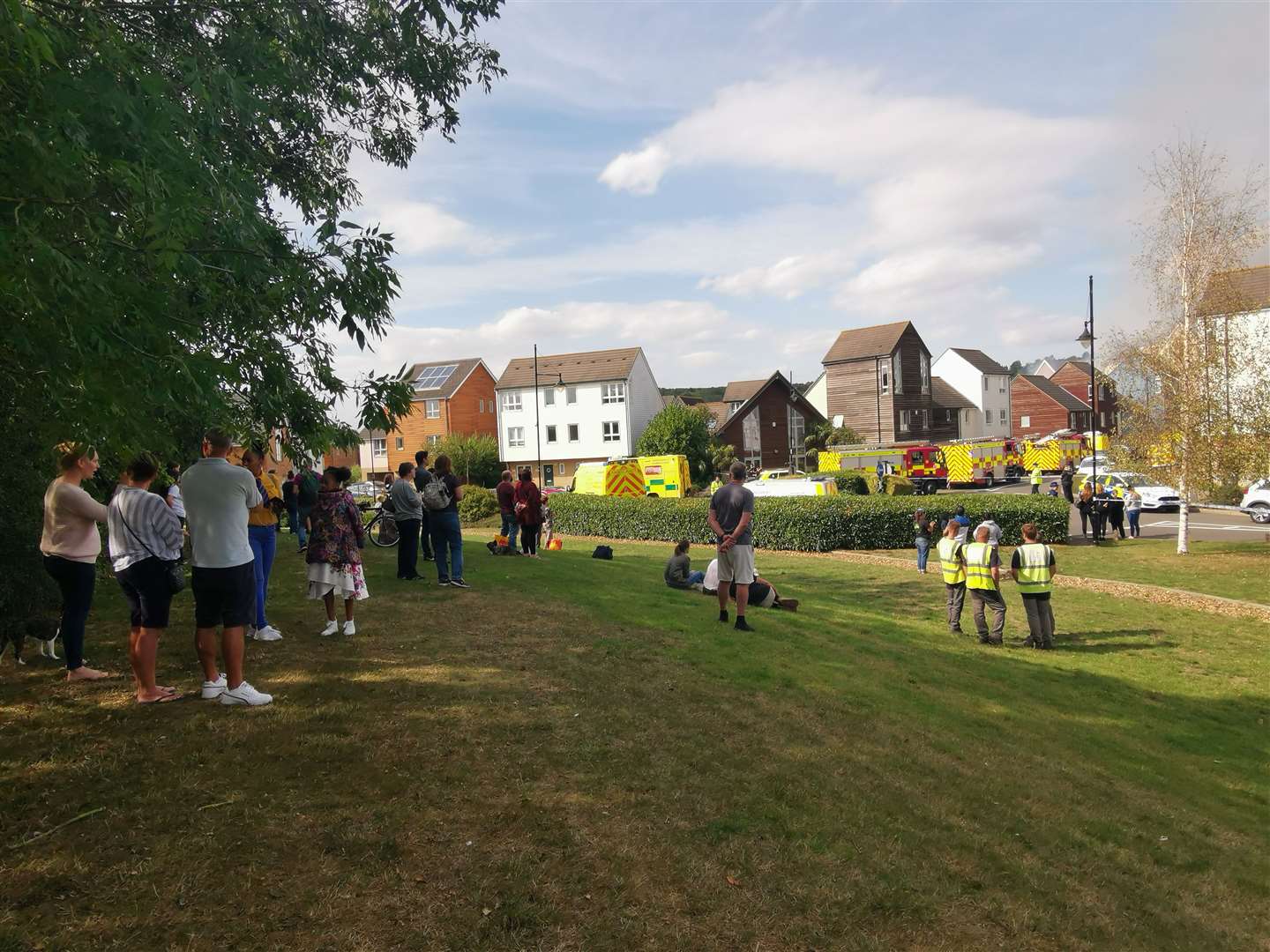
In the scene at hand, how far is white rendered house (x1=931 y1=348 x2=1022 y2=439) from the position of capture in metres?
69.6

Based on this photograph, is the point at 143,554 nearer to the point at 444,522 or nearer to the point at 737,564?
the point at 444,522

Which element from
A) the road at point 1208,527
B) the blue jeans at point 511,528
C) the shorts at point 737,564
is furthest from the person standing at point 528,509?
the road at point 1208,527

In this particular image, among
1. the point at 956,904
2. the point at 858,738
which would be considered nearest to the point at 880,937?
the point at 956,904

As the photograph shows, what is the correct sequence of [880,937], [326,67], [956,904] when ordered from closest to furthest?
[880,937] → [956,904] → [326,67]

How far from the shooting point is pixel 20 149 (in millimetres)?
3773

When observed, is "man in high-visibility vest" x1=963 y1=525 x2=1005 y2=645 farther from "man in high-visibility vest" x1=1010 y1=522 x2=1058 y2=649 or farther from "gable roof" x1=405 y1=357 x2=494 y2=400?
"gable roof" x1=405 y1=357 x2=494 y2=400

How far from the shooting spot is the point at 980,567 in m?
12.0

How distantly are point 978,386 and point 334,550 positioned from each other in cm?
7011

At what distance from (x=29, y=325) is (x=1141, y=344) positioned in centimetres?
2430

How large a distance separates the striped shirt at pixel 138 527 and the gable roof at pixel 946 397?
213ft

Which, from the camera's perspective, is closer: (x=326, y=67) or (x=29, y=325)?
(x=29, y=325)

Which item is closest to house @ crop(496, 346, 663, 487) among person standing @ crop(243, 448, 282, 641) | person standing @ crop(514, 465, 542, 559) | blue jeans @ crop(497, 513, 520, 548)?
blue jeans @ crop(497, 513, 520, 548)

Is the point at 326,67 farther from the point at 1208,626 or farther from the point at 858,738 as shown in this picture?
the point at 1208,626

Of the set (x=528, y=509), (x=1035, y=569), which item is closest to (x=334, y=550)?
(x=528, y=509)
